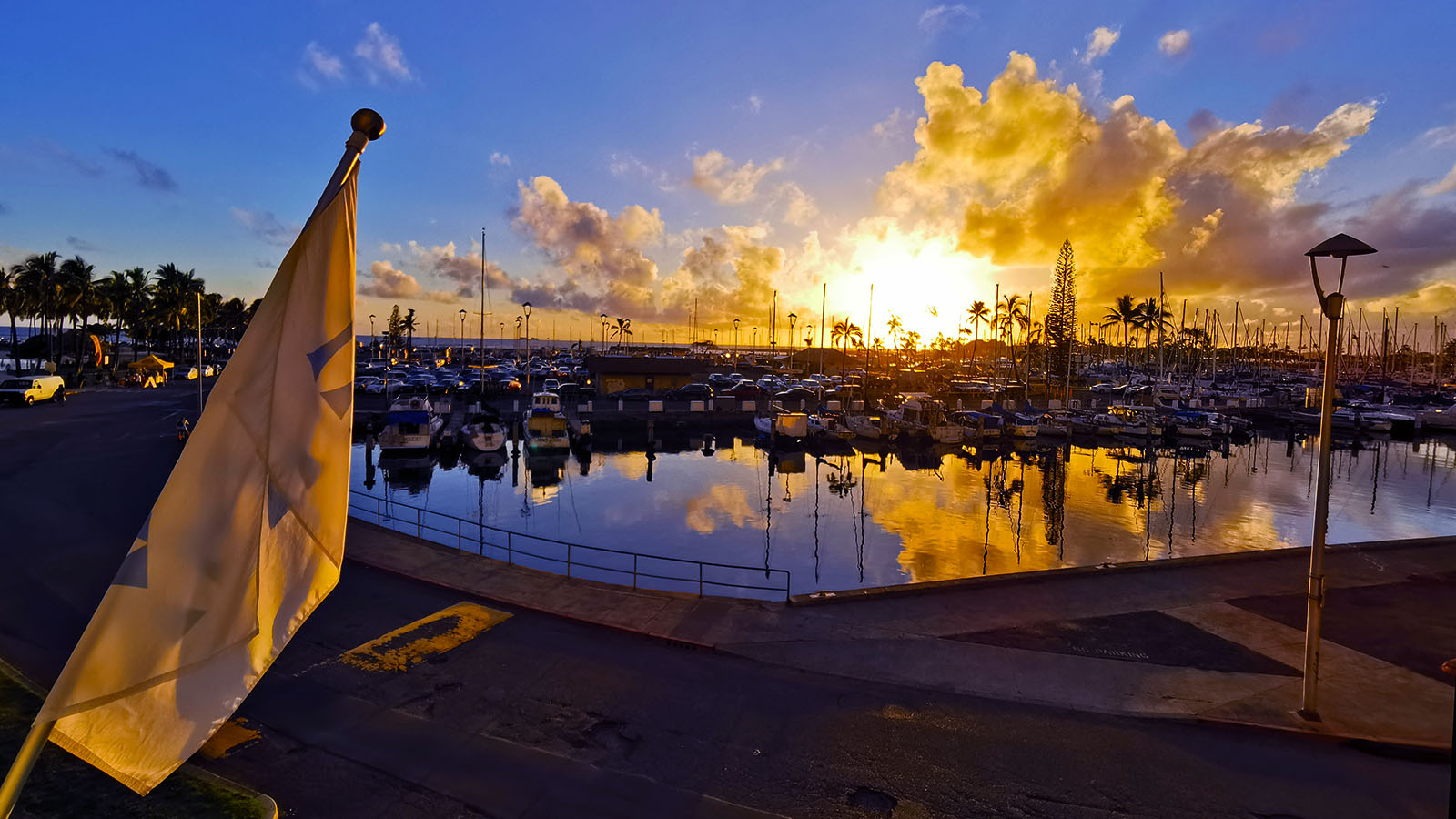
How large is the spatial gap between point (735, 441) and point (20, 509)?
46.4 metres

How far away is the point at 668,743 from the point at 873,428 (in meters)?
54.6

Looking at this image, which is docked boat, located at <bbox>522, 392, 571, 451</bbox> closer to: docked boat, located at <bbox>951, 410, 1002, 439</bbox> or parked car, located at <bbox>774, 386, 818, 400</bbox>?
parked car, located at <bbox>774, 386, 818, 400</bbox>

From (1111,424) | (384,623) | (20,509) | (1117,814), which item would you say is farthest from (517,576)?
(1111,424)

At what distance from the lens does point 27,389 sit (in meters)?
48.9

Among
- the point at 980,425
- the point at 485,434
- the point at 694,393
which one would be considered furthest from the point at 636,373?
the point at 980,425

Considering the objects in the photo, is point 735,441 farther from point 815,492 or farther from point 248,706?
point 248,706

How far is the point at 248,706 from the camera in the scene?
1092 centimetres

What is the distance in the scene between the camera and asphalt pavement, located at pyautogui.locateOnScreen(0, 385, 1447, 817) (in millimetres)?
9023

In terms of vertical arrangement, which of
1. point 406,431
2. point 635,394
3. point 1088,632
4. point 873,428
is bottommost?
point 1088,632

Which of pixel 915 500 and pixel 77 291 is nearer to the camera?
pixel 915 500

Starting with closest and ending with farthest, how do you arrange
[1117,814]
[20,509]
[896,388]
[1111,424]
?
[1117,814] < [20,509] < [1111,424] < [896,388]

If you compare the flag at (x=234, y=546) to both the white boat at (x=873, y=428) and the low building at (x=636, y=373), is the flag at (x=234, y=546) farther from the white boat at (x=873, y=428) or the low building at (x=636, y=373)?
the low building at (x=636, y=373)

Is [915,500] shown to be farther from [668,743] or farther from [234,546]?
[234,546]

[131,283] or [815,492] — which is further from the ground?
[131,283]
